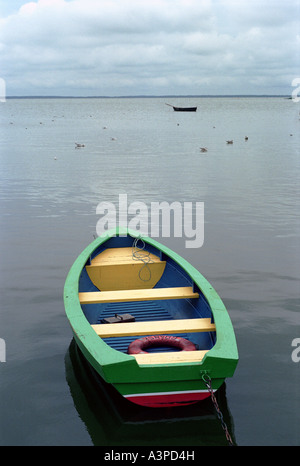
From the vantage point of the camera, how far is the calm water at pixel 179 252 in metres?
7.32

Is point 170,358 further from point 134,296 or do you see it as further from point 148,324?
point 134,296

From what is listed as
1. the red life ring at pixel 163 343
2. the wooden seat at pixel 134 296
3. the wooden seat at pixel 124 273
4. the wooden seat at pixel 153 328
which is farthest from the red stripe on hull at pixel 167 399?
the wooden seat at pixel 124 273

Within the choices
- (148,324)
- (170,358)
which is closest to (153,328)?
(148,324)

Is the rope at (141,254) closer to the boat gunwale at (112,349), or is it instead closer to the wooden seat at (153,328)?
the boat gunwale at (112,349)

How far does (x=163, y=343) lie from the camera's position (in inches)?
329

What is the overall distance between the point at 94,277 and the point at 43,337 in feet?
6.82

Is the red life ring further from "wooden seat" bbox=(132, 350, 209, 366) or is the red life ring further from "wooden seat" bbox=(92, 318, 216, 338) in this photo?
"wooden seat" bbox=(132, 350, 209, 366)

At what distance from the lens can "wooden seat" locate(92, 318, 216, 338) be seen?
27.2 feet

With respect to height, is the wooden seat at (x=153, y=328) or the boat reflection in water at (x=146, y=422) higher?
the wooden seat at (x=153, y=328)

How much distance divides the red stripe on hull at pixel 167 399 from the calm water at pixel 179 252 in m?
0.29

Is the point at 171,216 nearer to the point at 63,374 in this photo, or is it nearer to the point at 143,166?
the point at 63,374

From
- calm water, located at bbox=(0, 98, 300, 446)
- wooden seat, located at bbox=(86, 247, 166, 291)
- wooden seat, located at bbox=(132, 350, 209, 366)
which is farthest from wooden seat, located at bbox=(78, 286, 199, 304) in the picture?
wooden seat, located at bbox=(132, 350, 209, 366)

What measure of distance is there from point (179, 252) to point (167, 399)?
28.2 ft

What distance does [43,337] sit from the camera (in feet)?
33.1
